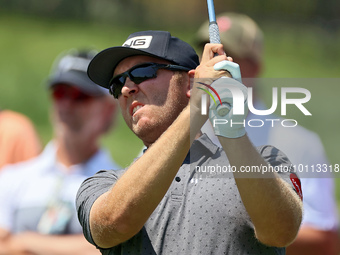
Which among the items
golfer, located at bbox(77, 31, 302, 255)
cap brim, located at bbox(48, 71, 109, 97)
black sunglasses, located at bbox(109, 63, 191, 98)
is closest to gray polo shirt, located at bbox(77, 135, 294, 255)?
golfer, located at bbox(77, 31, 302, 255)

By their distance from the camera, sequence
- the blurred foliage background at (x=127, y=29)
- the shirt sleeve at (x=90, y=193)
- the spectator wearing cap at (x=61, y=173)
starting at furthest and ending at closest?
the blurred foliage background at (x=127, y=29), the spectator wearing cap at (x=61, y=173), the shirt sleeve at (x=90, y=193)

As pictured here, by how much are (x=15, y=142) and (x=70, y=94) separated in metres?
0.69

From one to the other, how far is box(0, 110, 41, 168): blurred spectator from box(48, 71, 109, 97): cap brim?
0.59 metres

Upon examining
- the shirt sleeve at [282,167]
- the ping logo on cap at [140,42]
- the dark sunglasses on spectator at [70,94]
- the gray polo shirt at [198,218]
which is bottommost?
the gray polo shirt at [198,218]

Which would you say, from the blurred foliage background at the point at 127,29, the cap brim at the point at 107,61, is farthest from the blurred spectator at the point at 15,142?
the blurred foliage background at the point at 127,29

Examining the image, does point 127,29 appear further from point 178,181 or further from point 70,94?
point 178,181

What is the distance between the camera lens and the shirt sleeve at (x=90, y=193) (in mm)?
2441

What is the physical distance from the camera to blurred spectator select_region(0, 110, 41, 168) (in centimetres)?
502

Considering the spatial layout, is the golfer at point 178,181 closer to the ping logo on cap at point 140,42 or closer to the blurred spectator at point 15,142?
the ping logo on cap at point 140,42

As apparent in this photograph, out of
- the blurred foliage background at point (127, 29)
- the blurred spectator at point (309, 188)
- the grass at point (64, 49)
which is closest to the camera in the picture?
the blurred spectator at point (309, 188)

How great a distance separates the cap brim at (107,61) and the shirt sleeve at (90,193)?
405mm

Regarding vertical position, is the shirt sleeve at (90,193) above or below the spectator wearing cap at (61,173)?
below

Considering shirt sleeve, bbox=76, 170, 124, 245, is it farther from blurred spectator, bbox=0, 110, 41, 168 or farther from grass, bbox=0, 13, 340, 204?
grass, bbox=0, 13, 340, 204

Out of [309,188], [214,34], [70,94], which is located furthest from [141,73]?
[70,94]
